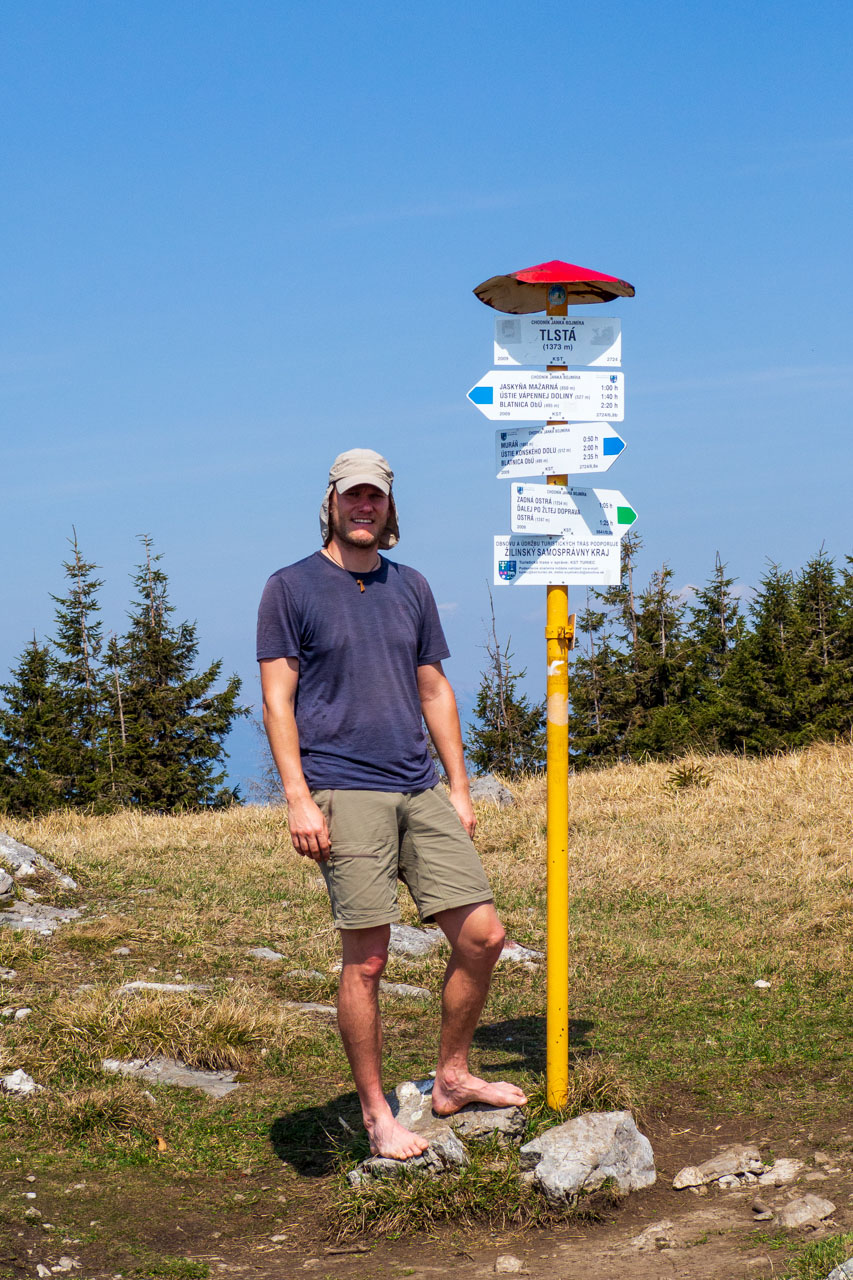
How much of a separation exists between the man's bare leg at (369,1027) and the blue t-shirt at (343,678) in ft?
1.72

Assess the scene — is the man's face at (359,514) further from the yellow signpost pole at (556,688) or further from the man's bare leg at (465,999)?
the man's bare leg at (465,999)

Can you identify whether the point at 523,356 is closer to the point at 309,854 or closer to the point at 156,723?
the point at 309,854

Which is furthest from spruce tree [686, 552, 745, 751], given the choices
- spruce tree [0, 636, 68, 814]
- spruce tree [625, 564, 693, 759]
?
spruce tree [0, 636, 68, 814]

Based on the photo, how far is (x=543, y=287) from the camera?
4.54 m

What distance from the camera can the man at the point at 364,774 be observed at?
390cm

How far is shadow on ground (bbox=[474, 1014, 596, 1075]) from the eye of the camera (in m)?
5.34

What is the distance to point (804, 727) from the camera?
86.0 ft

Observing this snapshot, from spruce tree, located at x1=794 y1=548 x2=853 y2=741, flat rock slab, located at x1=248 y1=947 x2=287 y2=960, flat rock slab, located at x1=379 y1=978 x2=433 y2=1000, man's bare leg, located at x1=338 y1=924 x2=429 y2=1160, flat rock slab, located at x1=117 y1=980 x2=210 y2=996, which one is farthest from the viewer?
spruce tree, located at x1=794 y1=548 x2=853 y2=741

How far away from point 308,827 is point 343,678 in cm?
51

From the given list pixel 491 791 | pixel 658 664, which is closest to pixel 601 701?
pixel 658 664

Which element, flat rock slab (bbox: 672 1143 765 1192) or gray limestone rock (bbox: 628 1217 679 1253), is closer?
gray limestone rock (bbox: 628 1217 679 1253)

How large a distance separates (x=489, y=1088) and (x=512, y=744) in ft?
84.7

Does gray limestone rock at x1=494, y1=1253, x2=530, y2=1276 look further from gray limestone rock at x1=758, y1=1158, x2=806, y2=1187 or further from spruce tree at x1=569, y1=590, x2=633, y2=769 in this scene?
spruce tree at x1=569, y1=590, x2=633, y2=769

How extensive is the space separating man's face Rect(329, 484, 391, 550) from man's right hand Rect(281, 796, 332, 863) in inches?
35.9
